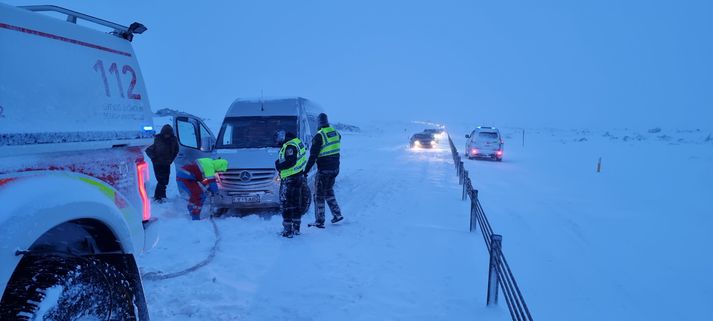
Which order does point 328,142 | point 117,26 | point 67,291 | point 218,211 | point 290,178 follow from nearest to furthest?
point 67,291, point 117,26, point 290,178, point 328,142, point 218,211

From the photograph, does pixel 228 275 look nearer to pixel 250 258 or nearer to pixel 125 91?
pixel 250 258

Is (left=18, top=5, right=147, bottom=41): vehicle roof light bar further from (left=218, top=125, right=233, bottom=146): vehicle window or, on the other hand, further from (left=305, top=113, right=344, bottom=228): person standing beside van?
(left=218, top=125, right=233, bottom=146): vehicle window

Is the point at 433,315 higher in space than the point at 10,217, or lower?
lower

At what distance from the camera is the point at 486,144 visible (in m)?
20.9

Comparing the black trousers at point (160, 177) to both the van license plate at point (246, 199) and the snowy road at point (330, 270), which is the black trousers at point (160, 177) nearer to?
the snowy road at point (330, 270)

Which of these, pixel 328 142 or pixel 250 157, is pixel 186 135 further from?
pixel 328 142

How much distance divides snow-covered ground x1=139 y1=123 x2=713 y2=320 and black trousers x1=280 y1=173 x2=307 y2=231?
276 millimetres

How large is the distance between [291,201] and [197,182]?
2.17 m

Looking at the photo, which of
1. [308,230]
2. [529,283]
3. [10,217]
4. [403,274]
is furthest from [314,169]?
[10,217]

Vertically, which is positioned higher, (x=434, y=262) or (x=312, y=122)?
(x=312, y=122)

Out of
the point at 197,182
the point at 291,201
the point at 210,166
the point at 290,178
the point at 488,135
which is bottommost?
the point at 291,201

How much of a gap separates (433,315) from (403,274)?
108 centimetres

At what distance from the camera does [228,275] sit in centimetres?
509

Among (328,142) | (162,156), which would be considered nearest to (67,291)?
(328,142)
